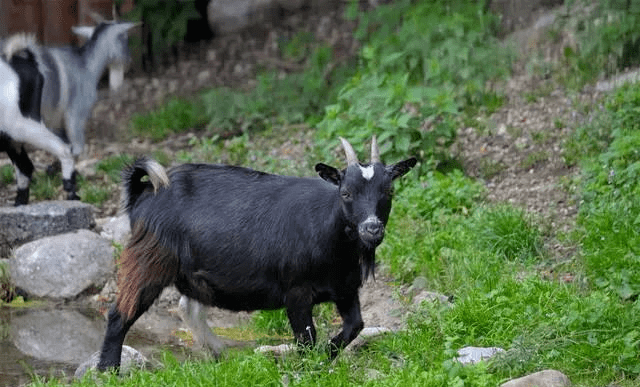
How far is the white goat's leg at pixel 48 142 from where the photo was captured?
32.9ft

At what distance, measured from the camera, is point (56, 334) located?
8.12 meters

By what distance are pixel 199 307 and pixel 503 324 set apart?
1838mm

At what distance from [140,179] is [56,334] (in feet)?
5.62

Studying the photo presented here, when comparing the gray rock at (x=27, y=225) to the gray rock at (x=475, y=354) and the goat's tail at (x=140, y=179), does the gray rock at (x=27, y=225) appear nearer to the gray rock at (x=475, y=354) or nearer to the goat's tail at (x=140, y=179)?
the goat's tail at (x=140, y=179)

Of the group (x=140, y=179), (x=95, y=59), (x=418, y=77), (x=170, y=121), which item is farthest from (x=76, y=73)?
(x=140, y=179)

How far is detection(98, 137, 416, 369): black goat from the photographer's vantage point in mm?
6480

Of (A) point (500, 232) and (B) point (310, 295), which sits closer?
(B) point (310, 295)

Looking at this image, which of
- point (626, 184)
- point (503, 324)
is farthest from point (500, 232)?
point (503, 324)

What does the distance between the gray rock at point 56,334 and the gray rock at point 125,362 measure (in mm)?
540

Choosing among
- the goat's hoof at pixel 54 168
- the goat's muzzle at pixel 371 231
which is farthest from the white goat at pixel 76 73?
the goat's muzzle at pixel 371 231

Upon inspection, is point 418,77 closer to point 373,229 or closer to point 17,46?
point 17,46

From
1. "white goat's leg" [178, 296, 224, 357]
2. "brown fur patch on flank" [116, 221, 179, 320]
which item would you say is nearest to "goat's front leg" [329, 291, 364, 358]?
"white goat's leg" [178, 296, 224, 357]

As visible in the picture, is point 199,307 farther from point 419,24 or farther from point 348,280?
point 419,24

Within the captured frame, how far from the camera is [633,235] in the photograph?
7.47 m
